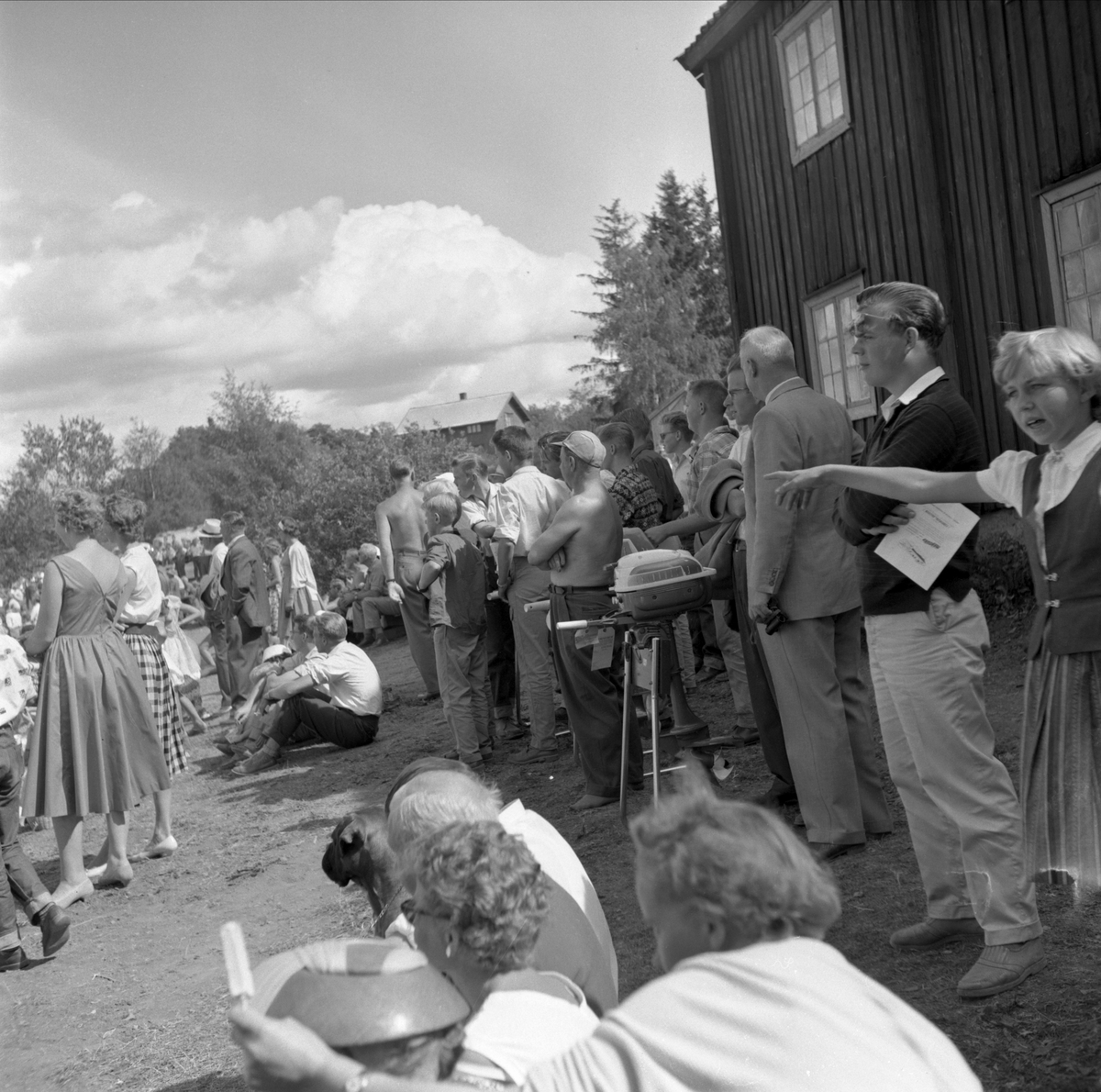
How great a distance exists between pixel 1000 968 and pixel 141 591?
6180mm

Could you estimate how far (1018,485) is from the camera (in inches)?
117

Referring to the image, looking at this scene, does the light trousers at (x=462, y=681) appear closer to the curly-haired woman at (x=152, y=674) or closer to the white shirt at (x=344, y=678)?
the white shirt at (x=344, y=678)

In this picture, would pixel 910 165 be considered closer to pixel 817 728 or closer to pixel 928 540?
pixel 817 728

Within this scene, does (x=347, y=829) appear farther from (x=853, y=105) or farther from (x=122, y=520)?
(x=853, y=105)

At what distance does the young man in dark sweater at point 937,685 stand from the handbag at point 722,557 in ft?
6.94

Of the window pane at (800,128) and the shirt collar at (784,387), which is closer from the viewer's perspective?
the shirt collar at (784,387)

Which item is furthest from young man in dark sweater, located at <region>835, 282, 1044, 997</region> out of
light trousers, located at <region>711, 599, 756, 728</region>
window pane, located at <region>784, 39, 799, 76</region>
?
window pane, located at <region>784, 39, 799, 76</region>

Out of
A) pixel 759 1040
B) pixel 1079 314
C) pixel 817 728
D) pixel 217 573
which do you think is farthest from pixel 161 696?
pixel 1079 314

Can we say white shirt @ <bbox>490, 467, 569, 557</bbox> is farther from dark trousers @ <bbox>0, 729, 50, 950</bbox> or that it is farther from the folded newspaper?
the folded newspaper

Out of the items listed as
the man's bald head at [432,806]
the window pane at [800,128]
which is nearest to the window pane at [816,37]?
the window pane at [800,128]

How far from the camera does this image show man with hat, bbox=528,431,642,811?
20.8ft

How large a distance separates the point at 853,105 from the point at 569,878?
10.8m

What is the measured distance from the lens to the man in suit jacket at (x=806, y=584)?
466cm

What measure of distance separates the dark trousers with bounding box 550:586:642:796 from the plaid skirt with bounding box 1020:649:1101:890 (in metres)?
3.49
